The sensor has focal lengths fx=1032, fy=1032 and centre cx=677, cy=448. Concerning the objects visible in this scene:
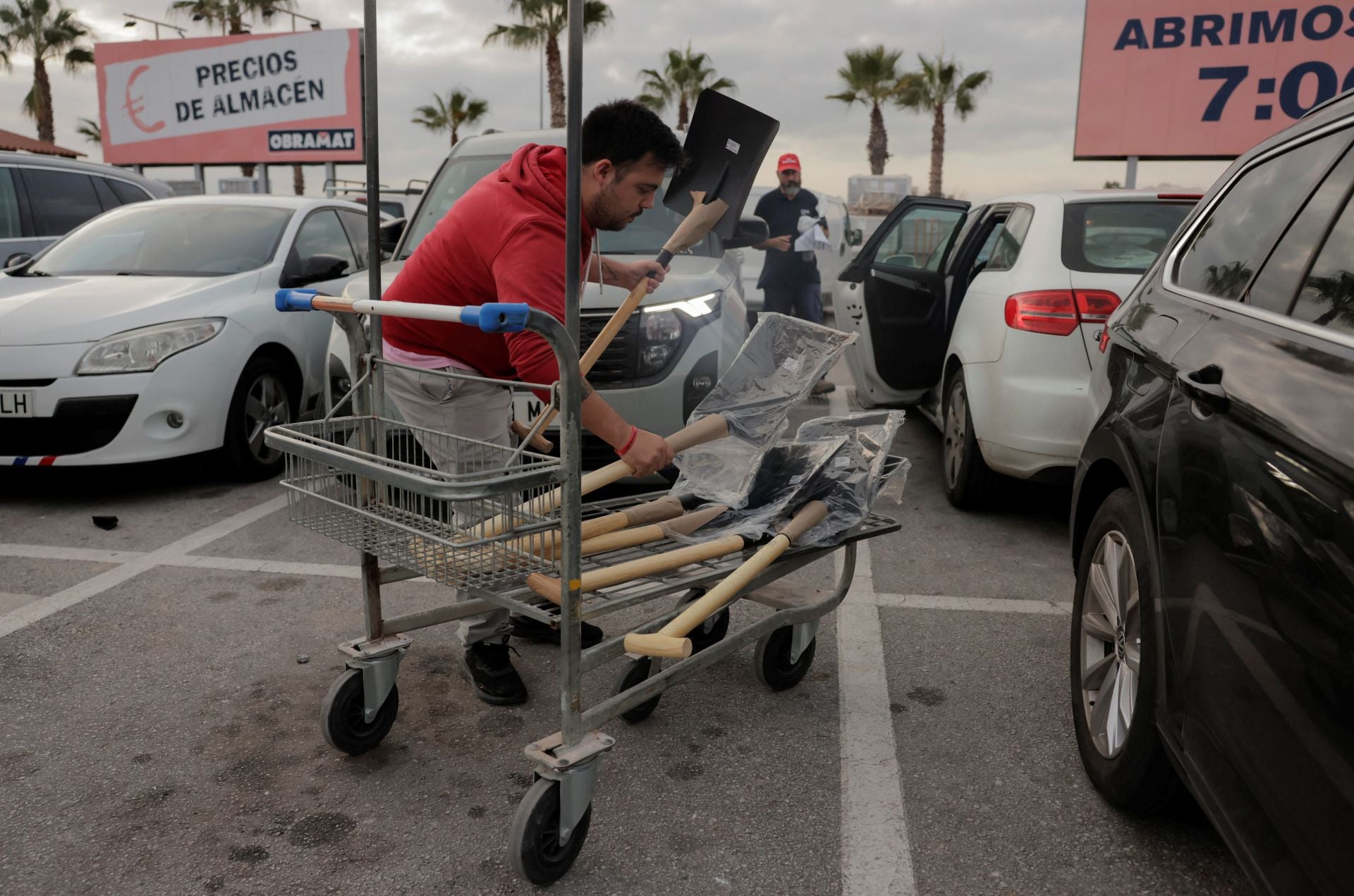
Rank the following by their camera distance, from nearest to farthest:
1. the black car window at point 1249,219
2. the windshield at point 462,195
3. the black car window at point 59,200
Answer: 1. the black car window at point 1249,219
2. the windshield at point 462,195
3. the black car window at point 59,200

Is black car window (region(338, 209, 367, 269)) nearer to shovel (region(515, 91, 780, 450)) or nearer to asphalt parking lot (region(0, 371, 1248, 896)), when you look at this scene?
asphalt parking lot (region(0, 371, 1248, 896))

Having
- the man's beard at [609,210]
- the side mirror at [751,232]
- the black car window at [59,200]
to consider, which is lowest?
the man's beard at [609,210]

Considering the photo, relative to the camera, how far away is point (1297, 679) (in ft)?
5.11

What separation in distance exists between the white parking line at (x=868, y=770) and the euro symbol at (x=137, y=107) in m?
23.4

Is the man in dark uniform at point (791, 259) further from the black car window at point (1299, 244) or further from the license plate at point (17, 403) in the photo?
the black car window at point (1299, 244)

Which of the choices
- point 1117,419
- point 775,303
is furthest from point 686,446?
point 775,303

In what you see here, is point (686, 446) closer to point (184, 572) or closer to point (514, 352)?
point (514, 352)

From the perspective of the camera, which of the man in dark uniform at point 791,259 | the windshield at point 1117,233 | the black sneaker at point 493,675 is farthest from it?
the man in dark uniform at point 791,259

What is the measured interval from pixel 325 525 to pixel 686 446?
957 mm

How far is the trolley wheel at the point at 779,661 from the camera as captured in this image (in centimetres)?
322

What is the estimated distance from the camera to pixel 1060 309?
179 inches

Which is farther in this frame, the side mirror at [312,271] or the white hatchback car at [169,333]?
the side mirror at [312,271]

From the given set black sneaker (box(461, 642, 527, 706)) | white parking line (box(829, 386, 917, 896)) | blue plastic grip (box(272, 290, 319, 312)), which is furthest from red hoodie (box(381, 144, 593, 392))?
white parking line (box(829, 386, 917, 896))

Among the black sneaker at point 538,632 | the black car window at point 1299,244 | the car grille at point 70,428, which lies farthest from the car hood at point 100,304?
the black car window at point 1299,244
